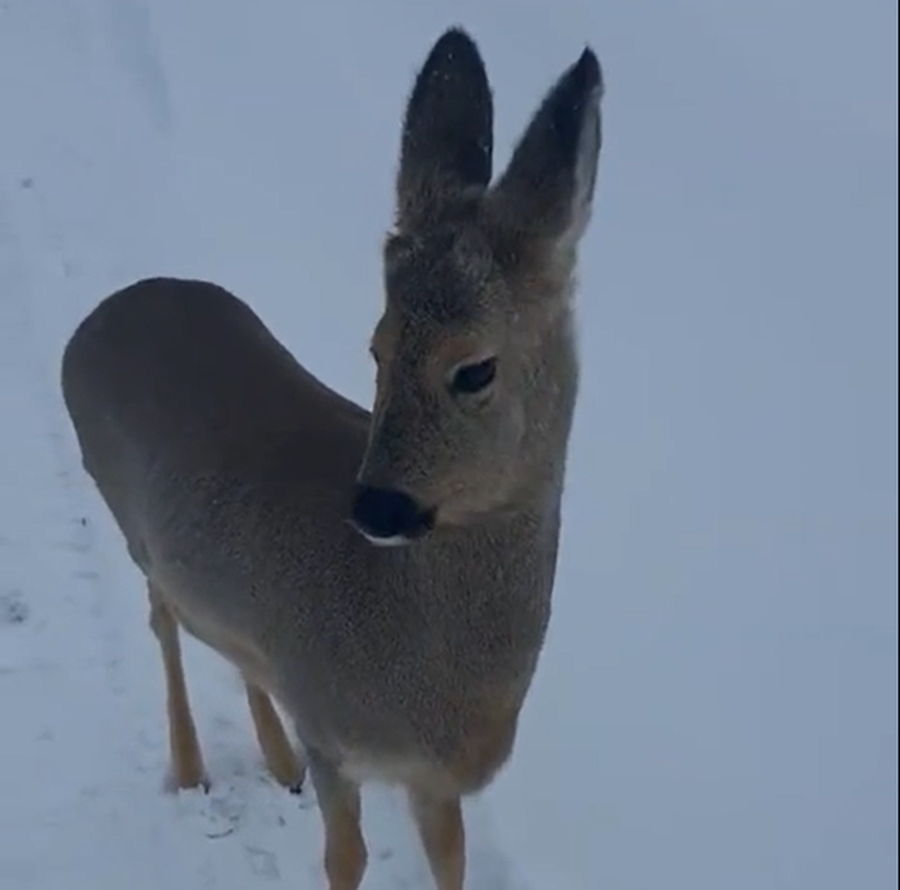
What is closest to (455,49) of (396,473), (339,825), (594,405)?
(396,473)

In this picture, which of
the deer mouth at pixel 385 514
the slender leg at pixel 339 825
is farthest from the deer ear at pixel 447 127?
the slender leg at pixel 339 825

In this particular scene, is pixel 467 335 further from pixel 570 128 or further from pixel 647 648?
pixel 647 648

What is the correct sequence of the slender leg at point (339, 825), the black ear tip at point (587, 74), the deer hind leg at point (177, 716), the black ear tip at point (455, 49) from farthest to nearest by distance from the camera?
the deer hind leg at point (177, 716), the slender leg at point (339, 825), the black ear tip at point (455, 49), the black ear tip at point (587, 74)

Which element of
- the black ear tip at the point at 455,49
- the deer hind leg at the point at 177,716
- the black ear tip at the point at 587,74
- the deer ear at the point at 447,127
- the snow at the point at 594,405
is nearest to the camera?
the black ear tip at the point at 587,74

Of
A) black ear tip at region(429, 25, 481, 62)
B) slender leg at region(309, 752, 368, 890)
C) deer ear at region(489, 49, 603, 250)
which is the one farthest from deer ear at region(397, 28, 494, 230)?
slender leg at region(309, 752, 368, 890)

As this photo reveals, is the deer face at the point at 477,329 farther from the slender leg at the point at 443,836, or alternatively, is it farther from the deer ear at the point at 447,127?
the slender leg at the point at 443,836

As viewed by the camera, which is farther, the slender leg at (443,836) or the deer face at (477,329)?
the slender leg at (443,836)

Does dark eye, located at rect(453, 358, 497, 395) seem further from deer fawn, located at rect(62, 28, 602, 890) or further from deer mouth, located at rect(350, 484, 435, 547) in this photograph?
deer mouth, located at rect(350, 484, 435, 547)
